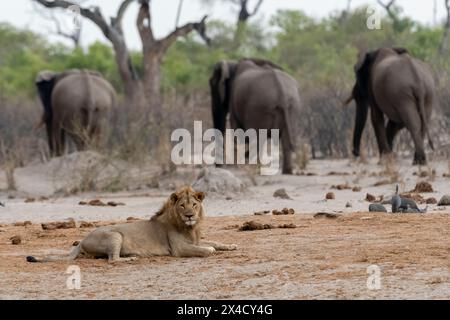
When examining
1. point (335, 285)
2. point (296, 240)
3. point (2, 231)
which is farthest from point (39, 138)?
point (335, 285)

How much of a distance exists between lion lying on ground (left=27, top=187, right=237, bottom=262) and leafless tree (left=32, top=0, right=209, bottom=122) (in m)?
17.5

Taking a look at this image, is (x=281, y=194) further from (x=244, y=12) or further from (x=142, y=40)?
(x=244, y=12)

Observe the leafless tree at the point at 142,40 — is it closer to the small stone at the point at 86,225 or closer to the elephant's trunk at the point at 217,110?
the elephant's trunk at the point at 217,110

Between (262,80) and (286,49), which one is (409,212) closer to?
(262,80)

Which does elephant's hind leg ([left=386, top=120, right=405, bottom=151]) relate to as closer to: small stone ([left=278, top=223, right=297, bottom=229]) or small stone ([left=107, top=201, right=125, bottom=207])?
small stone ([left=107, top=201, right=125, bottom=207])

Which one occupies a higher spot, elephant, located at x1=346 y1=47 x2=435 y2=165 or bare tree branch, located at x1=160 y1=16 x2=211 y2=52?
bare tree branch, located at x1=160 y1=16 x2=211 y2=52

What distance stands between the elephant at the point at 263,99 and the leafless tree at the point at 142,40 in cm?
826

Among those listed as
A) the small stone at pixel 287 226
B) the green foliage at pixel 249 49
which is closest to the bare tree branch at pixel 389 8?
the green foliage at pixel 249 49

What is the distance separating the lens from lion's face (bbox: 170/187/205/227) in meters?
7.81

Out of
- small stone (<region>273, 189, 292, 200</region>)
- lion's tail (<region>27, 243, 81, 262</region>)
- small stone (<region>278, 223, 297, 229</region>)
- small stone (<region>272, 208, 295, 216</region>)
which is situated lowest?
lion's tail (<region>27, 243, 81, 262</region>)

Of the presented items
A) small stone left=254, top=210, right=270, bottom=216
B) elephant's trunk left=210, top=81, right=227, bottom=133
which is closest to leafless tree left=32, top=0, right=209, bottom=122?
elephant's trunk left=210, top=81, right=227, bottom=133

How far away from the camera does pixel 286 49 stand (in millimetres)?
42969

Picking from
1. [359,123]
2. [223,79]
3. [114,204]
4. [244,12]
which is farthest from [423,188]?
[244,12]

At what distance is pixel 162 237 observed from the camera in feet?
26.2
